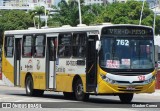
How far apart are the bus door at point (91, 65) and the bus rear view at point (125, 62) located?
0.44m

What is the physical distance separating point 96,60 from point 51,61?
165 inches

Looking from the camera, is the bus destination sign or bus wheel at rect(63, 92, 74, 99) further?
bus wheel at rect(63, 92, 74, 99)

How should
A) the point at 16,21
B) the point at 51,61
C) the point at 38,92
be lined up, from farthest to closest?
the point at 16,21 → the point at 38,92 → the point at 51,61

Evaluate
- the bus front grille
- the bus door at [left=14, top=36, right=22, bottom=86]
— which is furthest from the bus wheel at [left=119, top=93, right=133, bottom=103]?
the bus door at [left=14, top=36, right=22, bottom=86]

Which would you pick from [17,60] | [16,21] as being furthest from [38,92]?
[16,21]

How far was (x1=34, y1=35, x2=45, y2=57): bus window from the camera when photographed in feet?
95.8

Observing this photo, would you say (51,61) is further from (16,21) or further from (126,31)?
(16,21)

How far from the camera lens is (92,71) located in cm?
2508

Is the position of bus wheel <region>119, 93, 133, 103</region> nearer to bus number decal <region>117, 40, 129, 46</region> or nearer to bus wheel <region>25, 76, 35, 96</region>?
bus number decal <region>117, 40, 129, 46</region>

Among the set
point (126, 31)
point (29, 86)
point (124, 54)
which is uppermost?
point (126, 31)

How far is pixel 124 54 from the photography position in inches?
964

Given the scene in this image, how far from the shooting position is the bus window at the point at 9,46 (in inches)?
1268

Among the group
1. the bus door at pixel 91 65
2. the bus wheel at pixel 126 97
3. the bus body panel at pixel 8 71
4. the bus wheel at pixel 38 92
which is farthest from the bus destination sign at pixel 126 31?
the bus body panel at pixel 8 71

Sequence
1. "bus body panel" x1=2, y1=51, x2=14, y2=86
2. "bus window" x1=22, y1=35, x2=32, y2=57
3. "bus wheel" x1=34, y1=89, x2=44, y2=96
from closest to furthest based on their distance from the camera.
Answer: "bus window" x1=22, y1=35, x2=32, y2=57, "bus wheel" x1=34, y1=89, x2=44, y2=96, "bus body panel" x1=2, y1=51, x2=14, y2=86
